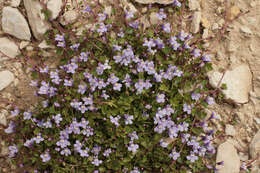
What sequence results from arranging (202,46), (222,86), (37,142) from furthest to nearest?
1. (202,46)
2. (222,86)
3. (37,142)

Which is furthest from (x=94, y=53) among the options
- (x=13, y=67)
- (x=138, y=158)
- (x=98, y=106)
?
(x=138, y=158)

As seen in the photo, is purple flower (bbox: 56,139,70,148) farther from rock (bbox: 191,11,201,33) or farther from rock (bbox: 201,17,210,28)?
rock (bbox: 201,17,210,28)

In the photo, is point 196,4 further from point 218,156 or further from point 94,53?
point 218,156

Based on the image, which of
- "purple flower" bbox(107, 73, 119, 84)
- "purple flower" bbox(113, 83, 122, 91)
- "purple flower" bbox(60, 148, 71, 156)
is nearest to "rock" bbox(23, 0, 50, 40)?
"purple flower" bbox(107, 73, 119, 84)

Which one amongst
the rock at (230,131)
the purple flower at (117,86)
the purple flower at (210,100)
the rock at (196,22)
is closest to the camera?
the purple flower at (117,86)

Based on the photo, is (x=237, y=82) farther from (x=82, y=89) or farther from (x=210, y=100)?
(x=82, y=89)

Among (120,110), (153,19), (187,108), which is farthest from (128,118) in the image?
(153,19)

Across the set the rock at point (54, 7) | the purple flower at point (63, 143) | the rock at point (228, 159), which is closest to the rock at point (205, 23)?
the rock at point (228, 159)

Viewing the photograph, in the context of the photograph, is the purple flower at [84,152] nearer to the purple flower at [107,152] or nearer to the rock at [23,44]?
the purple flower at [107,152]
